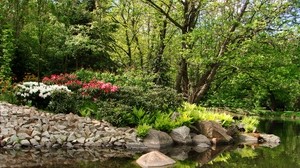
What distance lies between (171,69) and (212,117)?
24.7 ft

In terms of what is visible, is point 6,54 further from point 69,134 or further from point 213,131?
point 213,131

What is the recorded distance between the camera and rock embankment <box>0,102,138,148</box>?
9273mm

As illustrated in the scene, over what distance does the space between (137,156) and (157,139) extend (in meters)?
1.76

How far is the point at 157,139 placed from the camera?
1073 cm

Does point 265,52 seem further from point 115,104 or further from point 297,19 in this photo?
point 115,104

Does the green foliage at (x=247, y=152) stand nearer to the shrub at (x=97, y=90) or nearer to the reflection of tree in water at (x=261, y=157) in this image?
the reflection of tree in water at (x=261, y=157)

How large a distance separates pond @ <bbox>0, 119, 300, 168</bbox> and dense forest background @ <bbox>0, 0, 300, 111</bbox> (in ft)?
16.5

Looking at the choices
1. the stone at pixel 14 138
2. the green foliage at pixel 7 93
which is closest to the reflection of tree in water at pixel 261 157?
the stone at pixel 14 138

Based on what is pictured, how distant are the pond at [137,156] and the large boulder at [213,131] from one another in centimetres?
118

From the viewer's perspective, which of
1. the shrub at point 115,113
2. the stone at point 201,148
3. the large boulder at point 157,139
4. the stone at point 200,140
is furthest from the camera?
the stone at point 200,140

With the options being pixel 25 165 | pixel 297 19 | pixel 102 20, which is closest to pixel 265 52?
pixel 297 19

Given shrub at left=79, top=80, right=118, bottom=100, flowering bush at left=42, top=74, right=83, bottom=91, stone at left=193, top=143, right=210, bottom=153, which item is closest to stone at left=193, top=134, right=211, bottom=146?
stone at left=193, top=143, right=210, bottom=153

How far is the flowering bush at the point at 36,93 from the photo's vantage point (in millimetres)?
11305

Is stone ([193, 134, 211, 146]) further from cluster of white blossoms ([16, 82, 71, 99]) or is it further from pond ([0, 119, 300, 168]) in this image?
cluster of white blossoms ([16, 82, 71, 99])
